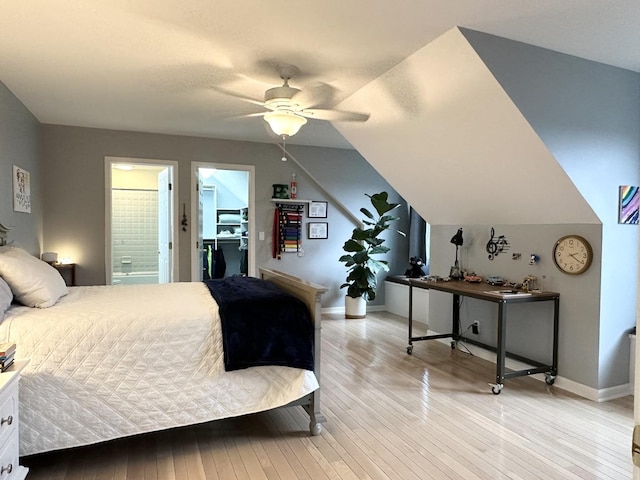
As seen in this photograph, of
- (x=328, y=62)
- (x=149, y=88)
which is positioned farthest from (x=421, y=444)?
(x=149, y=88)

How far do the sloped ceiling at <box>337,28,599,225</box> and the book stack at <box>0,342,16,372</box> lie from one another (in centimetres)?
281

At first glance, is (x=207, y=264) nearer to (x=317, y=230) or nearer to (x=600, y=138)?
(x=317, y=230)

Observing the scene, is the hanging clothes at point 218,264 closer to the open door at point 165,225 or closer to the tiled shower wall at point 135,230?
the open door at point 165,225

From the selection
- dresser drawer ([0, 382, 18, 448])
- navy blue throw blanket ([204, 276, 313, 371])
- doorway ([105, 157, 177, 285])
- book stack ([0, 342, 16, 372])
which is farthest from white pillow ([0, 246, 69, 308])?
doorway ([105, 157, 177, 285])

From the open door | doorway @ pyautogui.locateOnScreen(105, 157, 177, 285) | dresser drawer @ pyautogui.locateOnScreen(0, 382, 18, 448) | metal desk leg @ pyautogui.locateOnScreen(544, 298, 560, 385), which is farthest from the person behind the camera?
doorway @ pyautogui.locateOnScreen(105, 157, 177, 285)

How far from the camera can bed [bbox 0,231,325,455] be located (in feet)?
6.84

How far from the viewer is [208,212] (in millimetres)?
7266

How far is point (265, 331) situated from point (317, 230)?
12.2ft

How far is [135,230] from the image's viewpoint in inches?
298

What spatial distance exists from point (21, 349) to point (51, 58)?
207 cm

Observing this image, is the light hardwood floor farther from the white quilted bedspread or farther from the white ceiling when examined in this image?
the white ceiling

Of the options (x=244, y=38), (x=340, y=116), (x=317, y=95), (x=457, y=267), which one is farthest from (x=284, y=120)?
(x=457, y=267)

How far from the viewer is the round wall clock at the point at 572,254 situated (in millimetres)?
3186

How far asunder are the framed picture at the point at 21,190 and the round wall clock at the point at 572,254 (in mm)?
4675
